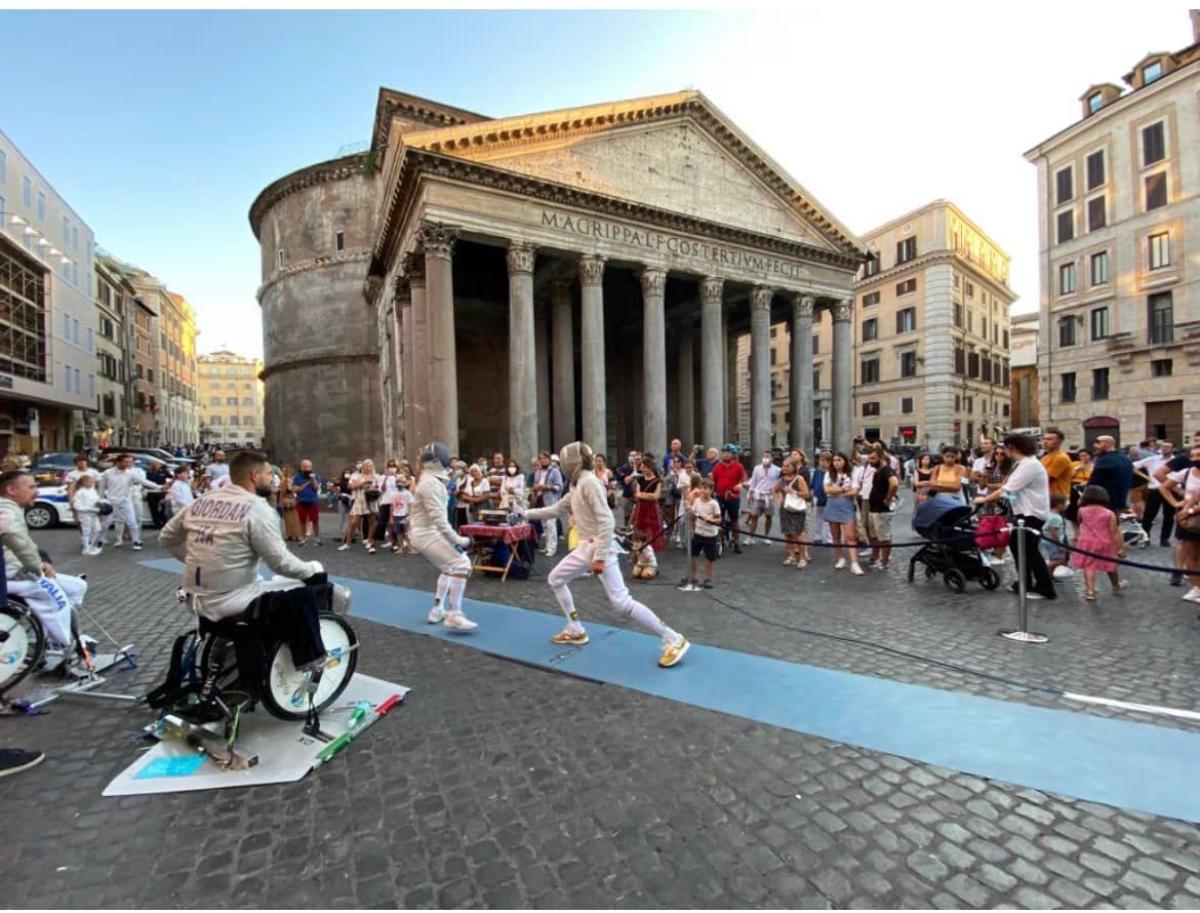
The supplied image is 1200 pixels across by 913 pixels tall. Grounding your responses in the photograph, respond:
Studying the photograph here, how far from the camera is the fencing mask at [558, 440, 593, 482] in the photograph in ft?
18.2

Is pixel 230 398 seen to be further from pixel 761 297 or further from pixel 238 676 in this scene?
pixel 238 676

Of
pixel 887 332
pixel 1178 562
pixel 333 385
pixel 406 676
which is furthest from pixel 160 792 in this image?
pixel 887 332

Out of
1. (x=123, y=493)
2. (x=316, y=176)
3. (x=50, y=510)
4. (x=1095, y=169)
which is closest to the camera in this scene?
A: (x=123, y=493)

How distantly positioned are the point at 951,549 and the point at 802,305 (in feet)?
73.1

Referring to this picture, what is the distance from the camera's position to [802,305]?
2778cm

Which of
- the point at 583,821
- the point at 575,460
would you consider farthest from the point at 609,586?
the point at 583,821

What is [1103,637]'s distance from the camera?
562 cm

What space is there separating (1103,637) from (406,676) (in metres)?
6.68

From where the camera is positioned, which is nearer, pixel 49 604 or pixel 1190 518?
pixel 49 604

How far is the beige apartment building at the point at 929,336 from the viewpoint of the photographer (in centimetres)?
4272

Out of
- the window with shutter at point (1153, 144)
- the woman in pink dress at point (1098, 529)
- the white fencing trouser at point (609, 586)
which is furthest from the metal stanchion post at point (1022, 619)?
the window with shutter at point (1153, 144)

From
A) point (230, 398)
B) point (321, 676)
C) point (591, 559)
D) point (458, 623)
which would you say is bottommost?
point (458, 623)

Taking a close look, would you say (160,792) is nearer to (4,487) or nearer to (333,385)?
(4,487)

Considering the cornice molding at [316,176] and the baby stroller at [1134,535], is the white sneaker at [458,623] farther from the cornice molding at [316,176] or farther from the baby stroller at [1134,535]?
the cornice molding at [316,176]
